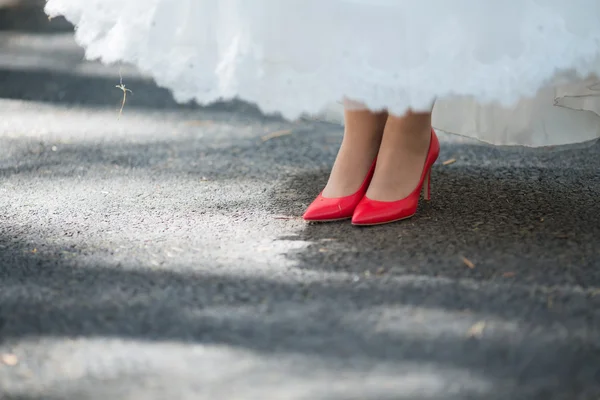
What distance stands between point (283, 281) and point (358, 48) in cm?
33

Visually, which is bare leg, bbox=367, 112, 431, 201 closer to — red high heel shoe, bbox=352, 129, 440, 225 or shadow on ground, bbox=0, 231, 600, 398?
red high heel shoe, bbox=352, 129, 440, 225

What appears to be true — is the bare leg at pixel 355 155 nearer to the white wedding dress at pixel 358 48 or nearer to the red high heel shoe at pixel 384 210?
the red high heel shoe at pixel 384 210

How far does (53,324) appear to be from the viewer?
82cm

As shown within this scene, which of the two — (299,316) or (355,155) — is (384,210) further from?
(299,316)

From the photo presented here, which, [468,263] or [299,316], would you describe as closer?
[299,316]

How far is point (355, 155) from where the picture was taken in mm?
1119

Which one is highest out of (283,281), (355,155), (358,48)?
(358,48)

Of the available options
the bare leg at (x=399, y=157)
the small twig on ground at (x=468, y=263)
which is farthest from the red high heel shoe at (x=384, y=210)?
the small twig on ground at (x=468, y=263)

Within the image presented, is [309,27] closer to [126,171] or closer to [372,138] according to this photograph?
[372,138]

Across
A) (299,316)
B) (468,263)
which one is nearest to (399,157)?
(468,263)

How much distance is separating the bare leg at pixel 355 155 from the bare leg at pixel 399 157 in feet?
0.08

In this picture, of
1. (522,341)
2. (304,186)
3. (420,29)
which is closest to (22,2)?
(304,186)

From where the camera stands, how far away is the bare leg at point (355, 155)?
111 centimetres

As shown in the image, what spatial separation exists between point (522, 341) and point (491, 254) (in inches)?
9.5
